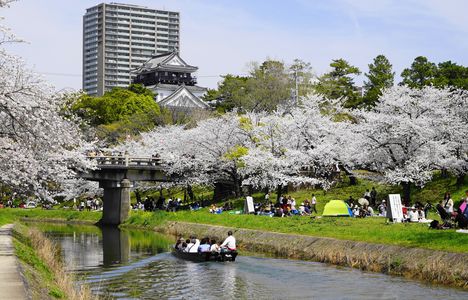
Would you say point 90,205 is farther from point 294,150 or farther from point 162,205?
point 294,150

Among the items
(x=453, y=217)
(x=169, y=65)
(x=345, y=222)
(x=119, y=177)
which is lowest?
(x=345, y=222)

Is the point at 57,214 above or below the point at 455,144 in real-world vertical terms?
below

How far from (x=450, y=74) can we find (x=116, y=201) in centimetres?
3736

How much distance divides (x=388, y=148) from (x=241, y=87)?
149ft

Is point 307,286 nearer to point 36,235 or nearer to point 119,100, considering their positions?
point 36,235

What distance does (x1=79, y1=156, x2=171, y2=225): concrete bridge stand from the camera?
63.2 metres

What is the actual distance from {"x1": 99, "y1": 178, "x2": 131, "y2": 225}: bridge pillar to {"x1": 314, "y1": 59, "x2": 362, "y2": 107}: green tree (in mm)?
27295

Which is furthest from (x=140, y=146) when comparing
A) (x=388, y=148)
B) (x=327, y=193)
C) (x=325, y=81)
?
(x=388, y=148)

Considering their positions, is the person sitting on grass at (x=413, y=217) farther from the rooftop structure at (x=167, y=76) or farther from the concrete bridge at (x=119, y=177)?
the rooftop structure at (x=167, y=76)

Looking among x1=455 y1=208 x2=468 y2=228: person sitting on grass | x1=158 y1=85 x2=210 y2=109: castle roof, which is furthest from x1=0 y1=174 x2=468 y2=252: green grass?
x1=158 y1=85 x2=210 y2=109: castle roof

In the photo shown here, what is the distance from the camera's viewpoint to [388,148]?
5006 cm

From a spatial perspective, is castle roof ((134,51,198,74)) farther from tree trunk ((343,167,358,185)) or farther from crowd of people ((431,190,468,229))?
crowd of people ((431,190,468,229))

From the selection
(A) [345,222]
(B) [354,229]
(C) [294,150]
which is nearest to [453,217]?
(B) [354,229]

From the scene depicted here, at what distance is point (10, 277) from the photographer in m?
18.5
